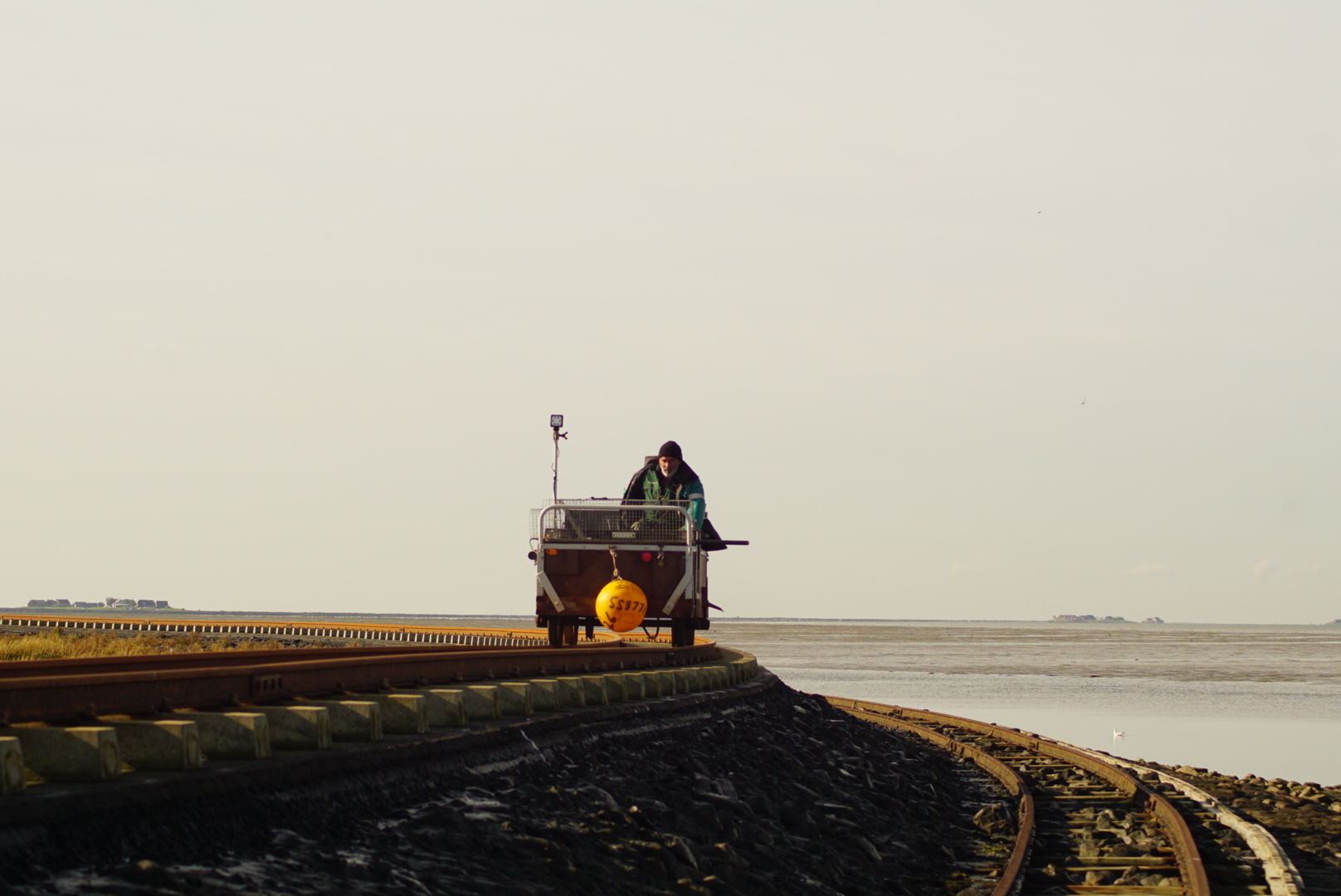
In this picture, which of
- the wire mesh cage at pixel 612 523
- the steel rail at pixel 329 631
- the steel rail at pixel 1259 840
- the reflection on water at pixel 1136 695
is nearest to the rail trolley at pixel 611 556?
the wire mesh cage at pixel 612 523

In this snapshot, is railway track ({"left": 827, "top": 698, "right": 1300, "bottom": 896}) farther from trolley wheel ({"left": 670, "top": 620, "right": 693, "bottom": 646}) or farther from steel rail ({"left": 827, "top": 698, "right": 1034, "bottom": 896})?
trolley wheel ({"left": 670, "top": 620, "right": 693, "bottom": 646})

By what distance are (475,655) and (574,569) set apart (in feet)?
22.7

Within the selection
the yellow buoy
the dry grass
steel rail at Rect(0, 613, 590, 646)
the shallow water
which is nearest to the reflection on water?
the shallow water

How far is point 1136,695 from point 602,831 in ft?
131

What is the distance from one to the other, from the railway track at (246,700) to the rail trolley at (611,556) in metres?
3.94

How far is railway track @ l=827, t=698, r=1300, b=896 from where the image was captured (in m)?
12.6

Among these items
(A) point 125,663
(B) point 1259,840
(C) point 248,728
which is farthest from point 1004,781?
(C) point 248,728

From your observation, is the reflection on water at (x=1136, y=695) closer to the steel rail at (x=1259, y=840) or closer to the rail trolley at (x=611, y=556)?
the steel rail at (x=1259, y=840)

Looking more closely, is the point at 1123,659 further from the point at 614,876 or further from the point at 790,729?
the point at 614,876

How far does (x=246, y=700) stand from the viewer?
32.4 feet

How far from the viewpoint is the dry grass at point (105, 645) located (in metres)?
30.1

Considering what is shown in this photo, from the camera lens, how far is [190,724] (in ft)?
26.1

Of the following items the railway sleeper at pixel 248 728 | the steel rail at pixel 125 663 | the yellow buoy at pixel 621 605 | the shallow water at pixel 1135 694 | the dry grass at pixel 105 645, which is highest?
the yellow buoy at pixel 621 605

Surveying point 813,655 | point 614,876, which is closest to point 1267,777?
point 614,876
